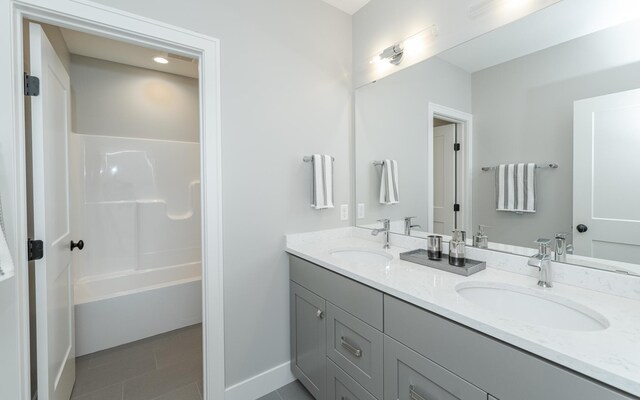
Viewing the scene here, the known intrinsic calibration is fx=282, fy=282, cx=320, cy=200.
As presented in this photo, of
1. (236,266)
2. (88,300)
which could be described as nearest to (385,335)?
(236,266)

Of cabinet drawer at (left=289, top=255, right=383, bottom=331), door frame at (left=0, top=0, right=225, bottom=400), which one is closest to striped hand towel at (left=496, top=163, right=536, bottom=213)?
cabinet drawer at (left=289, top=255, right=383, bottom=331)

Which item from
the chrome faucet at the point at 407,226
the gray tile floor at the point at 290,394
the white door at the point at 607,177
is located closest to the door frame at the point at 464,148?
the chrome faucet at the point at 407,226

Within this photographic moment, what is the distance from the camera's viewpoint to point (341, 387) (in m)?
1.40

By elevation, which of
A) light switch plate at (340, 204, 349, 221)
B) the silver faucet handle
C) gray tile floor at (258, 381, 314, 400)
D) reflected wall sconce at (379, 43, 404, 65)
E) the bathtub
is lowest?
gray tile floor at (258, 381, 314, 400)

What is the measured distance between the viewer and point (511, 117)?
138 cm

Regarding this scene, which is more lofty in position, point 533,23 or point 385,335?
point 533,23

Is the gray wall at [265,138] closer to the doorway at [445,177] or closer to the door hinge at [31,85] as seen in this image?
the door hinge at [31,85]

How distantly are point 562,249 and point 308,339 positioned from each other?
52.8 inches

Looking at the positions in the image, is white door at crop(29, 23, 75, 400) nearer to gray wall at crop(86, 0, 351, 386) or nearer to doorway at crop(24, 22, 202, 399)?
doorway at crop(24, 22, 202, 399)

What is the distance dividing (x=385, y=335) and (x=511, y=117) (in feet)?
3.90

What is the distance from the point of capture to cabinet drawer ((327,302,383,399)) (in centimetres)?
120

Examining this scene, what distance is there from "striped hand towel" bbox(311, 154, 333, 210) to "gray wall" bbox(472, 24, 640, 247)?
88cm

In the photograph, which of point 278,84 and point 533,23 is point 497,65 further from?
point 278,84

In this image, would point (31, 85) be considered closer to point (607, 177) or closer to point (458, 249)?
point (458, 249)
